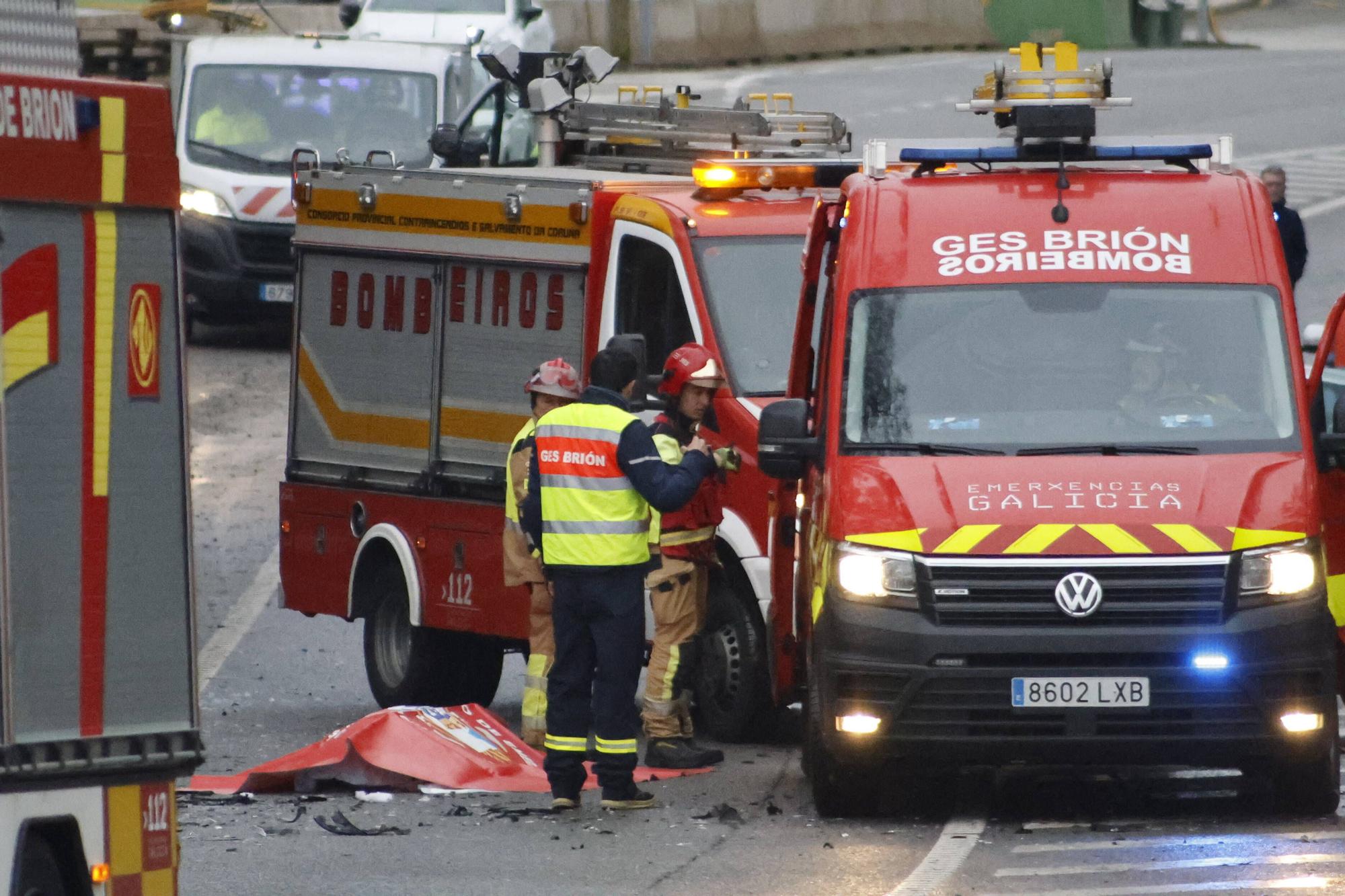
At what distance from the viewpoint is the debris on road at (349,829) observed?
9.38 metres

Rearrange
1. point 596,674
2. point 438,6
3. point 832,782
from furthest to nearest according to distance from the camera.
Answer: point 438,6
point 596,674
point 832,782

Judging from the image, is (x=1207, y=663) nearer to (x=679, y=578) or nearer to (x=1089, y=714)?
(x=1089, y=714)

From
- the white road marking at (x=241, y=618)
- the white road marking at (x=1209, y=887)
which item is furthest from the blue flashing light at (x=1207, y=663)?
the white road marking at (x=241, y=618)

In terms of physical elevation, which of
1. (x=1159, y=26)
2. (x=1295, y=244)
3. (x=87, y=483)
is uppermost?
(x=1159, y=26)

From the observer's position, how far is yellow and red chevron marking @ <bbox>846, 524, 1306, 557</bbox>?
9.03 meters

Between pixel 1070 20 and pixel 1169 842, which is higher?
pixel 1070 20

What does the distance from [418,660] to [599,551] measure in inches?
136

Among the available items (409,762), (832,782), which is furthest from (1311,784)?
(409,762)

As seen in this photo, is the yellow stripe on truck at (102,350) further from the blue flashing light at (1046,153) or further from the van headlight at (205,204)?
the van headlight at (205,204)

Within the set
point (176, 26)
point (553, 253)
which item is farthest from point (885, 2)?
point (553, 253)

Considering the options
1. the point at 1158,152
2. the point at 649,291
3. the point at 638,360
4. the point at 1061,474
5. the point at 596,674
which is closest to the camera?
the point at 1061,474

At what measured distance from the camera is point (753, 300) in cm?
1177

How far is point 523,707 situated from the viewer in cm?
1155

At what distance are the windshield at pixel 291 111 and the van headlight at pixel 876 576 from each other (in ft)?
45.0
